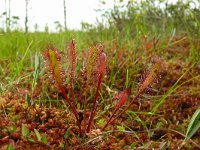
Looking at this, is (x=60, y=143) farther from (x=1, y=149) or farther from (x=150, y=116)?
(x=150, y=116)

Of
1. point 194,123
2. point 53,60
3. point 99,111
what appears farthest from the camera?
point 99,111

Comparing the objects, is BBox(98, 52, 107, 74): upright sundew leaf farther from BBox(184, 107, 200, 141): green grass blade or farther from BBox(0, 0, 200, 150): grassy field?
BBox(184, 107, 200, 141): green grass blade

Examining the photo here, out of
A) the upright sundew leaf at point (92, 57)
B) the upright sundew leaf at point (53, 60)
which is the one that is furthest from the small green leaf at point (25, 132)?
the upright sundew leaf at point (92, 57)

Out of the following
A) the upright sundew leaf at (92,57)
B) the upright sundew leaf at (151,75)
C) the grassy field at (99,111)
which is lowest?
the grassy field at (99,111)

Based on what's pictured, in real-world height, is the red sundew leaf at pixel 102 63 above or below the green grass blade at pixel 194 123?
above

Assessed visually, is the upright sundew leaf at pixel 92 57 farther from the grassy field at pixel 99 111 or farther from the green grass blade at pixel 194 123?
the green grass blade at pixel 194 123

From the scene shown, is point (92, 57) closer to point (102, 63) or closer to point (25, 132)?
point (102, 63)

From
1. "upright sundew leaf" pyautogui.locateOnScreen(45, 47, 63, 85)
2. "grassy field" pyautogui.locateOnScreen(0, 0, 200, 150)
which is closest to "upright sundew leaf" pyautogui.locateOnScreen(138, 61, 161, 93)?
"grassy field" pyautogui.locateOnScreen(0, 0, 200, 150)

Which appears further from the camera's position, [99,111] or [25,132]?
[99,111]

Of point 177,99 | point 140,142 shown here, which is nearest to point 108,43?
point 177,99

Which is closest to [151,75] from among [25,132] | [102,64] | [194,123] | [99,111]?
[102,64]

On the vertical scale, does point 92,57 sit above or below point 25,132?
above
